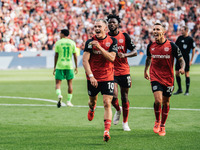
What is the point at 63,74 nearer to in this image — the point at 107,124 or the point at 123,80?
the point at 123,80

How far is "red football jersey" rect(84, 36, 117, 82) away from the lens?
721 centimetres

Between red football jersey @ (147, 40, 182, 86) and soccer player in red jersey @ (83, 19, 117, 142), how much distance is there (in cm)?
103

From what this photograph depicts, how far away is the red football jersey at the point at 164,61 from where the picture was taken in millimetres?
7852

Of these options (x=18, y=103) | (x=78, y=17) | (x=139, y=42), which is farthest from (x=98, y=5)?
A: (x=18, y=103)

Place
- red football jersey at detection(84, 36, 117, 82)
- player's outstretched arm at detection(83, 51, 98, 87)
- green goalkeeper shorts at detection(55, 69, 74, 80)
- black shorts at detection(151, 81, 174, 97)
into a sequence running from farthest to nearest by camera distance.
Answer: green goalkeeper shorts at detection(55, 69, 74, 80)
black shorts at detection(151, 81, 174, 97)
red football jersey at detection(84, 36, 117, 82)
player's outstretched arm at detection(83, 51, 98, 87)

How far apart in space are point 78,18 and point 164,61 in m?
29.3

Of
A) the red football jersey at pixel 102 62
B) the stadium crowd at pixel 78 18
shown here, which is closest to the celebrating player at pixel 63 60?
the red football jersey at pixel 102 62

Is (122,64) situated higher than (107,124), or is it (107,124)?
(122,64)

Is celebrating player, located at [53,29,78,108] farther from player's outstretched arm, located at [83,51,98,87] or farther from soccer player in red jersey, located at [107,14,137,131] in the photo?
player's outstretched arm, located at [83,51,98,87]

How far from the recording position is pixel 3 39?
31156mm

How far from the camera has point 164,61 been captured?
25.8ft

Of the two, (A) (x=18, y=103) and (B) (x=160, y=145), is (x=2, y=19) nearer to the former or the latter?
(A) (x=18, y=103)

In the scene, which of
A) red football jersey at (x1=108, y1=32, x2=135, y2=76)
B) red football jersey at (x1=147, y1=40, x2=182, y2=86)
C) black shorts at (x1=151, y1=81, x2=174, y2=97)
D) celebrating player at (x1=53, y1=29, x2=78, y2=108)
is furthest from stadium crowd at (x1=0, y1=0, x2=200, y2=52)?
black shorts at (x1=151, y1=81, x2=174, y2=97)

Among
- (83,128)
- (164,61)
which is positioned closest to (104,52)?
(164,61)
